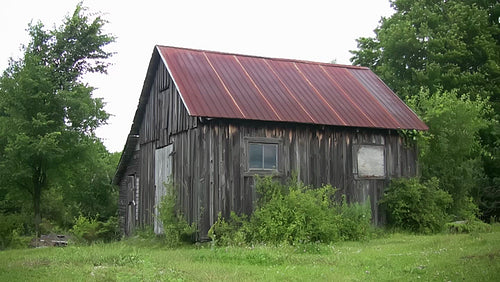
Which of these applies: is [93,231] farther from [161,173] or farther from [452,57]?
[452,57]

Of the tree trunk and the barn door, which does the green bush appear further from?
the tree trunk

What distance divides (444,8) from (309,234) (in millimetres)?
25431

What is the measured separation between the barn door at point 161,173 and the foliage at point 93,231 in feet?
12.5

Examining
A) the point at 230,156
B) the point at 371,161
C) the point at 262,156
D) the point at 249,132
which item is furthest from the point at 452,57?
the point at 230,156

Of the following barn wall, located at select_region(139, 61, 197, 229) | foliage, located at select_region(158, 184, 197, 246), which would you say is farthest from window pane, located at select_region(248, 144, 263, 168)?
foliage, located at select_region(158, 184, 197, 246)

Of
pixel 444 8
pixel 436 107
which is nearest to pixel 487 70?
pixel 444 8

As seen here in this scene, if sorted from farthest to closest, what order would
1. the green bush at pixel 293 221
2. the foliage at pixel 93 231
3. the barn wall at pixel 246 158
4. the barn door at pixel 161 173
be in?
the foliage at pixel 93 231 → the barn door at pixel 161 173 → the barn wall at pixel 246 158 → the green bush at pixel 293 221

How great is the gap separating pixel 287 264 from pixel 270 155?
7.43m

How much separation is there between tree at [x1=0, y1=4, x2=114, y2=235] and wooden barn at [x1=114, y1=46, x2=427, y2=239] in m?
7.26

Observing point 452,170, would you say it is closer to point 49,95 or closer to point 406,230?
point 406,230

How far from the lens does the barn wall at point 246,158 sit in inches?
749

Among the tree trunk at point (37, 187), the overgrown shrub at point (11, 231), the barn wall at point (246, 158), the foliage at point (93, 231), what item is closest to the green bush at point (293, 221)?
the barn wall at point (246, 158)

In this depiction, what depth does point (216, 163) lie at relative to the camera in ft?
62.7

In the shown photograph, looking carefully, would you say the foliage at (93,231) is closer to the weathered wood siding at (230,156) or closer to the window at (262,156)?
the weathered wood siding at (230,156)
